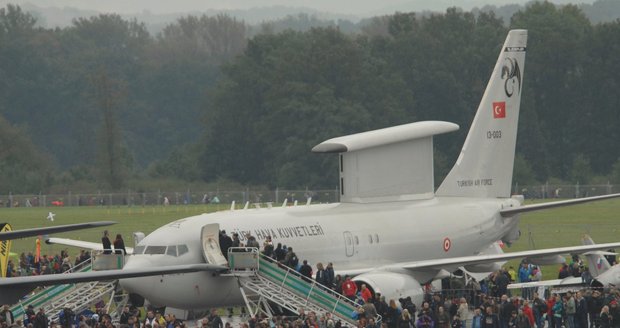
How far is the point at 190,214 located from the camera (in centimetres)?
8156

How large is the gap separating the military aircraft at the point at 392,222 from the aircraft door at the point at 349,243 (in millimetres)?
29

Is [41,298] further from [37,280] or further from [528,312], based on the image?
[37,280]

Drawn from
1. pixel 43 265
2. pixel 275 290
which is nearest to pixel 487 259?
pixel 275 290

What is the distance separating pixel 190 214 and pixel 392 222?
131 ft

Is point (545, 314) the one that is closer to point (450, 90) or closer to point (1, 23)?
point (450, 90)

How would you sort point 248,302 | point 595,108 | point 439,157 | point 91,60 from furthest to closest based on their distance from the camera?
point 91,60 < point 595,108 < point 439,157 < point 248,302

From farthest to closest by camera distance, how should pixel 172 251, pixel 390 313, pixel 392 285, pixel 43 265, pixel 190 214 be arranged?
pixel 190 214 < pixel 43 265 < pixel 392 285 < pixel 172 251 < pixel 390 313

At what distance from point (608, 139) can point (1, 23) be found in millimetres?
80797

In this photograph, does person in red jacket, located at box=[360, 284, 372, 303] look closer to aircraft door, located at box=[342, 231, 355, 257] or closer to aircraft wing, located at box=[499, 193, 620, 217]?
aircraft door, located at box=[342, 231, 355, 257]

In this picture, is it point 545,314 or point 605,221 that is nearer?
point 545,314

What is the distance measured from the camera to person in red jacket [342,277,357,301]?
37281 mm

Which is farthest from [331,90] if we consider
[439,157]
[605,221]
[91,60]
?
[91,60]

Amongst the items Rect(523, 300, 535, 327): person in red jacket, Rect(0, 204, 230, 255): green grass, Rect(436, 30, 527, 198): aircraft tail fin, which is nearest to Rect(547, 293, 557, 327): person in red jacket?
Rect(523, 300, 535, 327): person in red jacket

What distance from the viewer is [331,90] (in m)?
110
